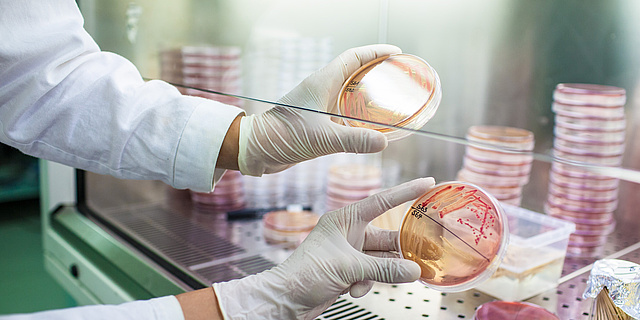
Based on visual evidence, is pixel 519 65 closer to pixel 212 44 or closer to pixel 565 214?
pixel 565 214

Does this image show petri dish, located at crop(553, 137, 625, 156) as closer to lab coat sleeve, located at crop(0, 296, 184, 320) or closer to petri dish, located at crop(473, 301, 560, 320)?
petri dish, located at crop(473, 301, 560, 320)

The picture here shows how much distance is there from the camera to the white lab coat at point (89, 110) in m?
1.17

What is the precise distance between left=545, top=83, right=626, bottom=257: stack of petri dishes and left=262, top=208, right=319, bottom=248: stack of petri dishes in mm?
755

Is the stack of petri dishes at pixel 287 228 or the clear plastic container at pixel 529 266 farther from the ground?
the clear plastic container at pixel 529 266

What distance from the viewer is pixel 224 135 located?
116cm

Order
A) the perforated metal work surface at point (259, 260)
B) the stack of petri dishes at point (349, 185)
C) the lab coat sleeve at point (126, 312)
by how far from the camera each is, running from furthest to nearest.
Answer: the stack of petri dishes at point (349, 185), the perforated metal work surface at point (259, 260), the lab coat sleeve at point (126, 312)

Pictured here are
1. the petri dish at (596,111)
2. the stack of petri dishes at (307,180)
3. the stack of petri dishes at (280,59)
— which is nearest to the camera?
the petri dish at (596,111)

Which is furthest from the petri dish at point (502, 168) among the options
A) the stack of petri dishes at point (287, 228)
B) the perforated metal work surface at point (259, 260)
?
the stack of petri dishes at point (287, 228)

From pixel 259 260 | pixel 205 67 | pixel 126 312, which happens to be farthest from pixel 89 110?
pixel 205 67

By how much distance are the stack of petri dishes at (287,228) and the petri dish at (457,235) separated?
689 millimetres

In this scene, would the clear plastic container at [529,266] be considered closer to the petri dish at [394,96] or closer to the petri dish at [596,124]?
the petri dish at [596,124]

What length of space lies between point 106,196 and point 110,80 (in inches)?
44.7

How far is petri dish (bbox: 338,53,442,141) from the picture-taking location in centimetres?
94

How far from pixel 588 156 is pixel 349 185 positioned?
2.40ft
